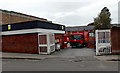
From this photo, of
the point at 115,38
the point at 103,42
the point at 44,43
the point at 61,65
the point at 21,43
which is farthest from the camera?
the point at 21,43

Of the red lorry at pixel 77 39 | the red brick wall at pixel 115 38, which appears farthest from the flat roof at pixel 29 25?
the red lorry at pixel 77 39

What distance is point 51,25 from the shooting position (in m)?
23.9

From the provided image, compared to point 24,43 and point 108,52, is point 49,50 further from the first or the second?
point 108,52

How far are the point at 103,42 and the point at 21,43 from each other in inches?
384

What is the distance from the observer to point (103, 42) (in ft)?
59.1

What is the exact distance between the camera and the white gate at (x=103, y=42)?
58.6 ft

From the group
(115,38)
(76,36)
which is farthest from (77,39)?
(115,38)

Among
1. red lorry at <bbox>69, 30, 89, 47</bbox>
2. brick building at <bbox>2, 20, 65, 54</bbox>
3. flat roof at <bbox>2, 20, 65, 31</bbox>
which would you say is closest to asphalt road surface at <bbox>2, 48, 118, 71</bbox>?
brick building at <bbox>2, 20, 65, 54</bbox>

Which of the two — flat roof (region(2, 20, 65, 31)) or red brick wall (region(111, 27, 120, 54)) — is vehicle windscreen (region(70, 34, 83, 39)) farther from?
red brick wall (region(111, 27, 120, 54))

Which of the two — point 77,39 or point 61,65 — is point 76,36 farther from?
point 61,65

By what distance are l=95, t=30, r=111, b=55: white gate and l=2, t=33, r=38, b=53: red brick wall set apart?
708 centimetres

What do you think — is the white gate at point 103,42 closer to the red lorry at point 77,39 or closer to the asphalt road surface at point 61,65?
the asphalt road surface at point 61,65

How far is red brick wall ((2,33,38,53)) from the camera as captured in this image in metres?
20.3

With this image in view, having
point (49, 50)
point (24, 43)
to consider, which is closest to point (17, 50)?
point (24, 43)
